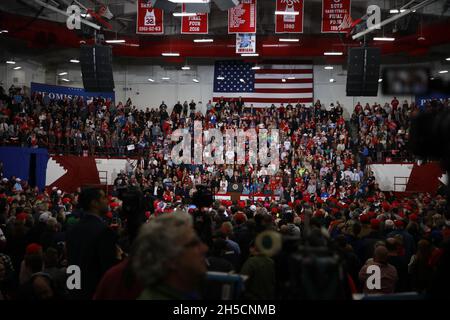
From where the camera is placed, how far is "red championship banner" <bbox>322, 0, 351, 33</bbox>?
2536cm

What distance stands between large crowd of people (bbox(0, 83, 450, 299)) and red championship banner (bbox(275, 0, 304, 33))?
20.0 feet

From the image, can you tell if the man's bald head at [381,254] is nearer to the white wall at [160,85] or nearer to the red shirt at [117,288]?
the red shirt at [117,288]

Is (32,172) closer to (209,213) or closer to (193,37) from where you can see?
(193,37)

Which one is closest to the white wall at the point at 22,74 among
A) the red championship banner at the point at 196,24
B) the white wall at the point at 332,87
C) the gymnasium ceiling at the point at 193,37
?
the gymnasium ceiling at the point at 193,37

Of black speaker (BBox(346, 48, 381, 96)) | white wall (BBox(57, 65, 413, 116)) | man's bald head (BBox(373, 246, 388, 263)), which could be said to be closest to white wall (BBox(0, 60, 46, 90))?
white wall (BBox(57, 65, 413, 116))

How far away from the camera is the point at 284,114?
34.1 metres

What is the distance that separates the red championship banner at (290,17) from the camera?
2638cm

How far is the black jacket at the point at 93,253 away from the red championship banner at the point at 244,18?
22.7m

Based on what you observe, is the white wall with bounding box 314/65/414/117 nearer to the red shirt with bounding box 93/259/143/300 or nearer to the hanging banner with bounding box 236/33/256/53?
the hanging banner with bounding box 236/33/256/53

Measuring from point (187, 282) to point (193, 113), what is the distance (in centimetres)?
3188

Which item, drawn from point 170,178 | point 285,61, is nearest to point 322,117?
point 285,61

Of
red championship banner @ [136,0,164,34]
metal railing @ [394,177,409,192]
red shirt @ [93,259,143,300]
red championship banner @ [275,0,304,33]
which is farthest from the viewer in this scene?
metal railing @ [394,177,409,192]

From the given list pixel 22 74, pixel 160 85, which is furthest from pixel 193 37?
pixel 22 74

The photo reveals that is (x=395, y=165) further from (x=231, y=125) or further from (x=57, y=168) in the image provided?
(x=57, y=168)
